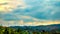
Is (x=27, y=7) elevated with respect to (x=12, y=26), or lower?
elevated

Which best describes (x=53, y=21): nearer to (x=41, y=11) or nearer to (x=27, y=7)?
(x=41, y=11)

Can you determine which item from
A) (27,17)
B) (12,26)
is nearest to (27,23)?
(27,17)

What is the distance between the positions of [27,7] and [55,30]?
460 millimetres

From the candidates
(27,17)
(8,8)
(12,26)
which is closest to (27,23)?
(27,17)

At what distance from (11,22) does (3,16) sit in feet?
0.43

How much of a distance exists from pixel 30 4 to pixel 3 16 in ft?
1.24

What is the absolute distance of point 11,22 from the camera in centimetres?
192

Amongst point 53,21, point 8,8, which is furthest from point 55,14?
point 8,8

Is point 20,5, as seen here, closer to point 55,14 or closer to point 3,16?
point 3,16

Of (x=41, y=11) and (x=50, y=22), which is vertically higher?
(x=41, y=11)

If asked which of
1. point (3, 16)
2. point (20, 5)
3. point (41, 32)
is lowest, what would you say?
point (41, 32)

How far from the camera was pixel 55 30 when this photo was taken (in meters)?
1.89

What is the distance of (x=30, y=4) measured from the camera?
1953mm

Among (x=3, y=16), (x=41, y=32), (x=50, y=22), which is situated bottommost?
(x=41, y=32)
